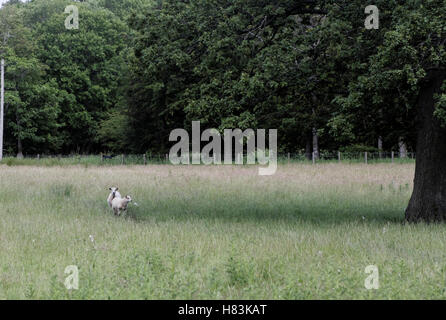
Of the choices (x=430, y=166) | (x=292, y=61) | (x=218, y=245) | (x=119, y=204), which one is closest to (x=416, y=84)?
(x=430, y=166)

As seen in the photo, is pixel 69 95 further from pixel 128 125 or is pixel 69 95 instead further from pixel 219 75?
pixel 219 75

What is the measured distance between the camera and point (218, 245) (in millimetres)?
8617

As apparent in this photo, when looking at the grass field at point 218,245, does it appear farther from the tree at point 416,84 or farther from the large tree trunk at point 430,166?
the tree at point 416,84

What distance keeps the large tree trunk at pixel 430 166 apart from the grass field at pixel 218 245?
846 millimetres

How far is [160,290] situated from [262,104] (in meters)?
7.63

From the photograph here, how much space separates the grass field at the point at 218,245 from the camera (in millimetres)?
5973

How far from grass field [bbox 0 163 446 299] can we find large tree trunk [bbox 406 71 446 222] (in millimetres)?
846

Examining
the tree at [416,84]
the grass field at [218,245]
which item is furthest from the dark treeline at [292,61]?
the grass field at [218,245]

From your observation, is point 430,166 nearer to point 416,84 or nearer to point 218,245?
point 416,84

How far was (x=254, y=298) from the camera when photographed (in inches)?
227

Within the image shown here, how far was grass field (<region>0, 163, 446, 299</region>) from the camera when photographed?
597 cm

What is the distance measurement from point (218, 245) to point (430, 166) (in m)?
5.86

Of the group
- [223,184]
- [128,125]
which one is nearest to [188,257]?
[223,184]
